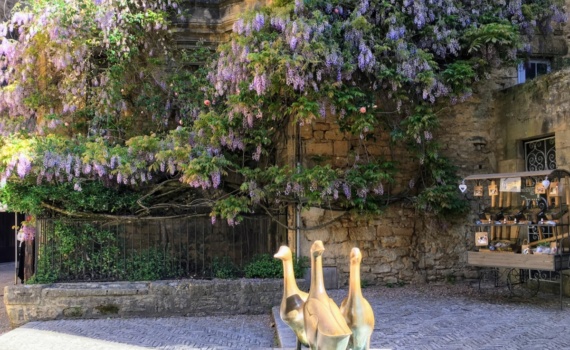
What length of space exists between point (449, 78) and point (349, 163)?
2.13 m

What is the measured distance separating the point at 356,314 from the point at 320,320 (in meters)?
0.35

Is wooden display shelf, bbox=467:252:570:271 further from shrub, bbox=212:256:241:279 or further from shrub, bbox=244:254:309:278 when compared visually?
shrub, bbox=212:256:241:279

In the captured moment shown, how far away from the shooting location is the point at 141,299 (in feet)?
25.5

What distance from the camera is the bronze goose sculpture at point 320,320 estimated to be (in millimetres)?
3148

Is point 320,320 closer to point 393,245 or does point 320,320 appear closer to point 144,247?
point 144,247

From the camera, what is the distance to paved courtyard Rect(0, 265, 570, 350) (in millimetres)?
5488

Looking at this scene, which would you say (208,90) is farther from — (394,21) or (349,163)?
(394,21)

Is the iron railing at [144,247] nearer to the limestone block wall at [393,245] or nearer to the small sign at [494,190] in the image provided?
the limestone block wall at [393,245]

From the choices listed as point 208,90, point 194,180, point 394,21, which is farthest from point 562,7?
point 194,180

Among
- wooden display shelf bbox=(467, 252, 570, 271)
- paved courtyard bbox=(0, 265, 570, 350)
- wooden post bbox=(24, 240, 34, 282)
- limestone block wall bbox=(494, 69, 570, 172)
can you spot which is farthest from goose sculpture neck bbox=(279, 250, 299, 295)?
wooden post bbox=(24, 240, 34, 282)

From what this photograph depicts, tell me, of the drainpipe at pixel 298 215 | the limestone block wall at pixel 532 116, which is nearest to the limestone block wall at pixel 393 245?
the drainpipe at pixel 298 215

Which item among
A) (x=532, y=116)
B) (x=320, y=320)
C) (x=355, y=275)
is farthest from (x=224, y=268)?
(x=532, y=116)

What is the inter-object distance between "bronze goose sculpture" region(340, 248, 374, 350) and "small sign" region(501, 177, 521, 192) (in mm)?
4540

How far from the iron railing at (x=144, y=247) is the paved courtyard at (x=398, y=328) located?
0.89m
